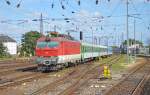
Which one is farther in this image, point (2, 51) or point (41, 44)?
point (2, 51)

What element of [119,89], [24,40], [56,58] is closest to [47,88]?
[119,89]

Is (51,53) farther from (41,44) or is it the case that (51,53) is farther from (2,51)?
(2,51)

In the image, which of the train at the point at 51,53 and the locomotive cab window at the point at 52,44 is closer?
the train at the point at 51,53

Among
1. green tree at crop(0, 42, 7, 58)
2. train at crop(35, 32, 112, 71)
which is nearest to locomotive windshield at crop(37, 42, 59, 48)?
train at crop(35, 32, 112, 71)

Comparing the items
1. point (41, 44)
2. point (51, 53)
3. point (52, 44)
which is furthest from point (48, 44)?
point (51, 53)

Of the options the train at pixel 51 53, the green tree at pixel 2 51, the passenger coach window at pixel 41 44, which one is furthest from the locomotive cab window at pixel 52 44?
the green tree at pixel 2 51

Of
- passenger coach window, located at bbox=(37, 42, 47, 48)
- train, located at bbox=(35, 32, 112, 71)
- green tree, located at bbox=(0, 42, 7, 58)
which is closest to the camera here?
train, located at bbox=(35, 32, 112, 71)

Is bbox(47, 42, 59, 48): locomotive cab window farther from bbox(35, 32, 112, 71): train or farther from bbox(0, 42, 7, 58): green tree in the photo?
bbox(0, 42, 7, 58): green tree

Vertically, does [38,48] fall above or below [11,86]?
above

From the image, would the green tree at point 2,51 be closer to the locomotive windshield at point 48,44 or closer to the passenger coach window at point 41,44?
the passenger coach window at point 41,44

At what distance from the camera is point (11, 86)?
23.0 metres

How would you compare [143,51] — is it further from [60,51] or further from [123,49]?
[60,51]

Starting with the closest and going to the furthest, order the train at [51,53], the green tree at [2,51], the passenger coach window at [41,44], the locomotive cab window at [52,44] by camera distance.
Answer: the train at [51,53] < the locomotive cab window at [52,44] < the passenger coach window at [41,44] < the green tree at [2,51]

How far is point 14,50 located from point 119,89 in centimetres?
12363
